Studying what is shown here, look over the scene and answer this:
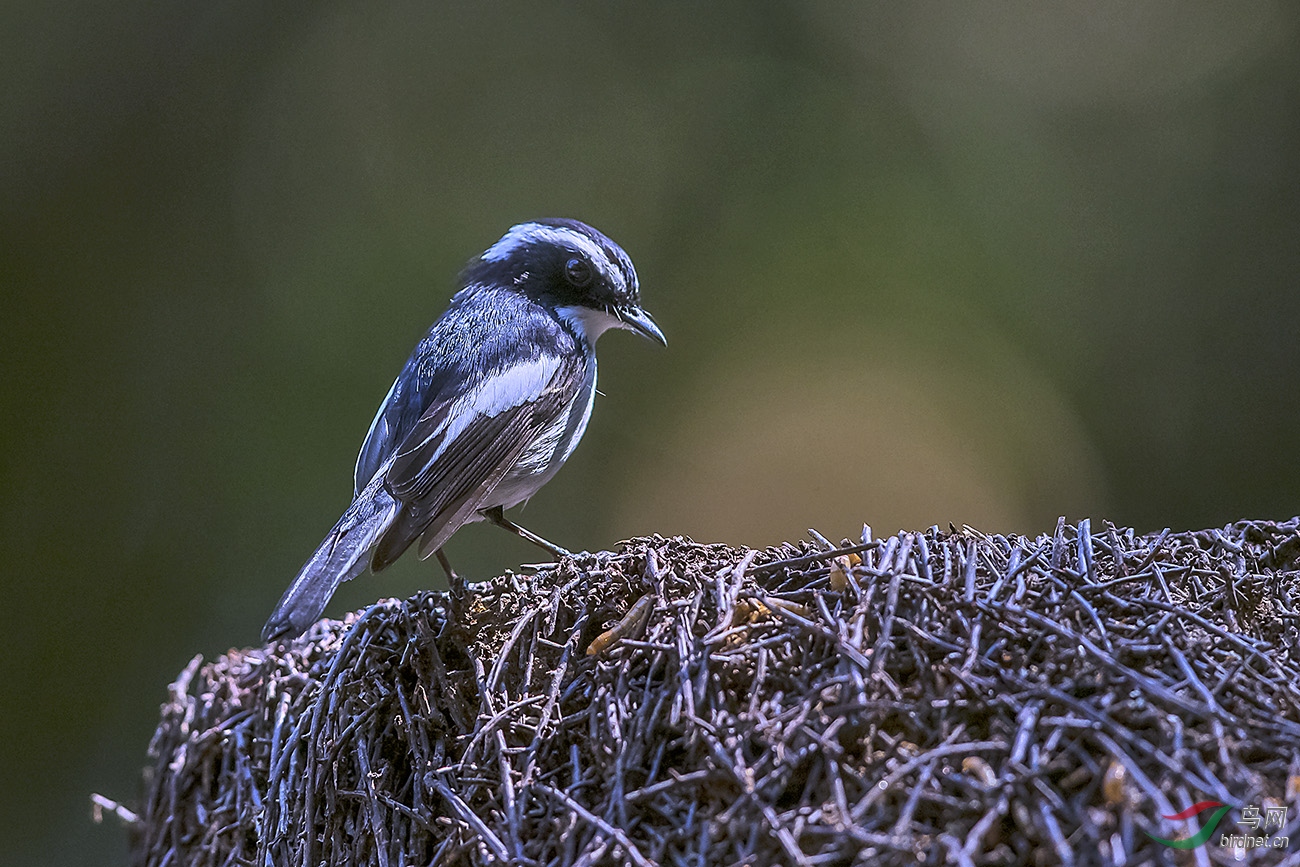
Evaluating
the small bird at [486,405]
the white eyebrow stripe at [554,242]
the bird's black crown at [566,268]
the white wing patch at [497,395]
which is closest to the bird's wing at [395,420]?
the small bird at [486,405]

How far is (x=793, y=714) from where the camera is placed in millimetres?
1636

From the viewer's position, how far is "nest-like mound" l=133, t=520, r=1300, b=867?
4.68ft

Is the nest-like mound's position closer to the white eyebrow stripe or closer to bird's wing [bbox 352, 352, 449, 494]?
bird's wing [bbox 352, 352, 449, 494]

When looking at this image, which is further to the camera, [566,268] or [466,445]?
[566,268]

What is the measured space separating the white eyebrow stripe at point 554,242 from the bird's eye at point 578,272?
37 mm

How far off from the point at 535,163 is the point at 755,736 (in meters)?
7.70

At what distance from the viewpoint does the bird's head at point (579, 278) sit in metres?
3.96

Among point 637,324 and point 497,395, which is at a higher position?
point 637,324

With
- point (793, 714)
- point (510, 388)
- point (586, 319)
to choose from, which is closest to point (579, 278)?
point (586, 319)

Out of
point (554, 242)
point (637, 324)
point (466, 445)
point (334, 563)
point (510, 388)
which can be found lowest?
point (334, 563)

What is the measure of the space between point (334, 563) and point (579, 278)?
1.58 metres

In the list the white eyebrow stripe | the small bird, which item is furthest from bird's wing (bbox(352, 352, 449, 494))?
the white eyebrow stripe

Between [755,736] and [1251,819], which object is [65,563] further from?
[1251,819]

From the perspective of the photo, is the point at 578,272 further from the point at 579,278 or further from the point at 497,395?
the point at 497,395
